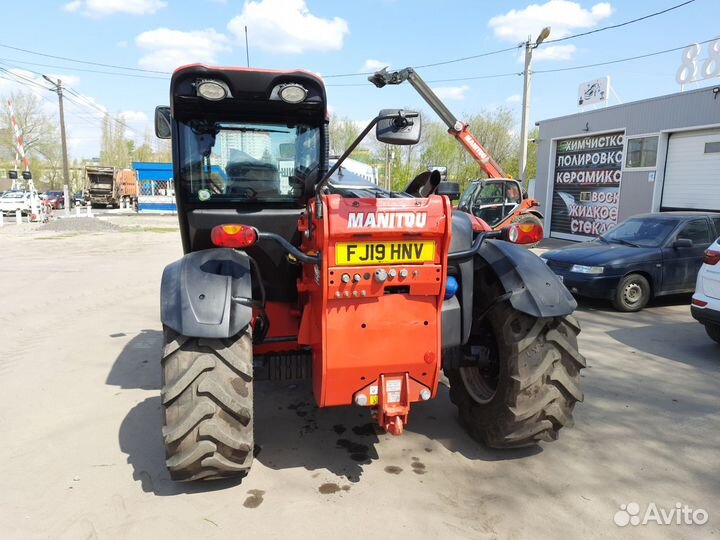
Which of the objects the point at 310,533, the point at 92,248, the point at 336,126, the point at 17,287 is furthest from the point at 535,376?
the point at 336,126

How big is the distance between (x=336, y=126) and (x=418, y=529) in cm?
4229

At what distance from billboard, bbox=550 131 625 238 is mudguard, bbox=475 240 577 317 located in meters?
14.5

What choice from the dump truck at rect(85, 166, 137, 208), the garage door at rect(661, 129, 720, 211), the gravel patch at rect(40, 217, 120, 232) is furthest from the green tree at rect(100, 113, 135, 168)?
the garage door at rect(661, 129, 720, 211)

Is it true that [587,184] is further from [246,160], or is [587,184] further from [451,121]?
[246,160]

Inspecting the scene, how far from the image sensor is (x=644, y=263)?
7805 millimetres

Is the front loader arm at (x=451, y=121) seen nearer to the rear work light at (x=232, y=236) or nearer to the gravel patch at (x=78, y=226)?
the rear work light at (x=232, y=236)

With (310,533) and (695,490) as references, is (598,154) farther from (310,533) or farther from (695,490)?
(310,533)

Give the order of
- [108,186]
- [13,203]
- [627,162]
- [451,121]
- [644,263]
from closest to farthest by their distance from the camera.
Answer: [644,263] < [451,121] < [627,162] < [13,203] < [108,186]

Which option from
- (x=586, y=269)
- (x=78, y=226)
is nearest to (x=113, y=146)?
(x=78, y=226)

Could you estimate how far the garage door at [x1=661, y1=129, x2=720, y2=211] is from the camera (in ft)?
42.2

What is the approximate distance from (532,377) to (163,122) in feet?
10.4

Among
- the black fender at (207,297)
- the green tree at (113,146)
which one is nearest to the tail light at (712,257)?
the black fender at (207,297)

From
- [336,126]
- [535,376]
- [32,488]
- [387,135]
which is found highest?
[336,126]

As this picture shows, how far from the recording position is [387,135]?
2.44 m
